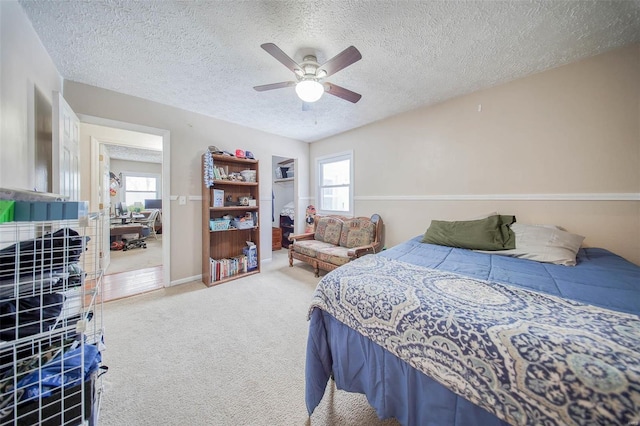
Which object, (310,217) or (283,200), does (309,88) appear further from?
(283,200)

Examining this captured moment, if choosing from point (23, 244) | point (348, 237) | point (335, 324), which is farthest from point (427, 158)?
point (23, 244)

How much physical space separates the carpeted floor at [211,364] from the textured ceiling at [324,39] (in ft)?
8.23

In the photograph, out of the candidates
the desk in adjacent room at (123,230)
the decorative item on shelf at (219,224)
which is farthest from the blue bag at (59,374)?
the desk in adjacent room at (123,230)

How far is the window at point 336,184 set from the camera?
13.6 ft

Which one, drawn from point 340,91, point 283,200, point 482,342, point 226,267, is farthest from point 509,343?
point 283,200

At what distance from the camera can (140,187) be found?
303 inches

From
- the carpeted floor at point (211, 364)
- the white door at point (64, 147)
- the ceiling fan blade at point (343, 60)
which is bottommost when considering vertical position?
the carpeted floor at point (211, 364)

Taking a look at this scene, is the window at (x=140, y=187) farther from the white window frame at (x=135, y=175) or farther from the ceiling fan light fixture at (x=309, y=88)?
the ceiling fan light fixture at (x=309, y=88)

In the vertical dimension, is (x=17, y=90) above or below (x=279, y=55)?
below

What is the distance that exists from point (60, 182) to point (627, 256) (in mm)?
4995

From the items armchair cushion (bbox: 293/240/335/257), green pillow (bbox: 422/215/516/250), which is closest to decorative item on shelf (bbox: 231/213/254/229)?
armchair cushion (bbox: 293/240/335/257)

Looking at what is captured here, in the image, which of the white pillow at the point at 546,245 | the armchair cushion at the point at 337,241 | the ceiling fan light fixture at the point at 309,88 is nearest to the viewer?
the white pillow at the point at 546,245

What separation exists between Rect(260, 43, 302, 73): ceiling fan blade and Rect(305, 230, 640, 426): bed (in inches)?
62.8

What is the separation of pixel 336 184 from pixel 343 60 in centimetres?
283
